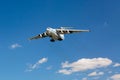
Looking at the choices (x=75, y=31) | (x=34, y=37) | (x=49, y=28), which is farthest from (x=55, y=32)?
(x=34, y=37)

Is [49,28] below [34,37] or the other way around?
Answer: below

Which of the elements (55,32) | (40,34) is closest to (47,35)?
(55,32)

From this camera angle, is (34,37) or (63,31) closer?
(63,31)

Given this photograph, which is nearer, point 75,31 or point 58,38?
point 58,38

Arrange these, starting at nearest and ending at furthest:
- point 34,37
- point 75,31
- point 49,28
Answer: point 49,28 < point 75,31 < point 34,37

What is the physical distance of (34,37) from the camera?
13838 centimetres

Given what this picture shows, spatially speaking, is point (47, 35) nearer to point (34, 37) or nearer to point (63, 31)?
point (63, 31)

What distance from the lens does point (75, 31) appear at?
128750 mm

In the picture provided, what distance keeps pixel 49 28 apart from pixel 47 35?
3.90 m

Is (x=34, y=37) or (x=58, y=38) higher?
(x=34, y=37)

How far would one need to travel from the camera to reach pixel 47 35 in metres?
121

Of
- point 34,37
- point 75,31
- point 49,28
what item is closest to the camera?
point 49,28

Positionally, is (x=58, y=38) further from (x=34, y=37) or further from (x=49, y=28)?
(x=34, y=37)

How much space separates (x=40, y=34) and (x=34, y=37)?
6.55 metres
